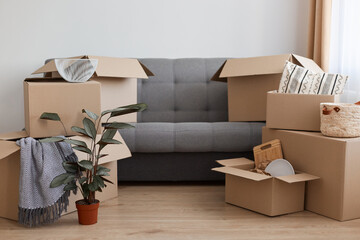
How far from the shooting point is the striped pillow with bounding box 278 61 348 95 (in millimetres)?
2311

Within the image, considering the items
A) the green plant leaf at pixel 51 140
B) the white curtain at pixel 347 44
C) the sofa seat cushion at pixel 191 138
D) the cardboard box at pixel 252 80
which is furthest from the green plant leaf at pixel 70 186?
the white curtain at pixel 347 44

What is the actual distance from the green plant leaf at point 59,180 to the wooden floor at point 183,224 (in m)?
0.22

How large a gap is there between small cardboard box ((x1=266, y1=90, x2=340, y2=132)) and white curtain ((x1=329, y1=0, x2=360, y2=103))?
65 centimetres

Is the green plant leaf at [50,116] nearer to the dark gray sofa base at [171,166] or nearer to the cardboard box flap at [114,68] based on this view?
the cardboard box flap at [114,68]

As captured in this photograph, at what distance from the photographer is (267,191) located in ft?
6.91

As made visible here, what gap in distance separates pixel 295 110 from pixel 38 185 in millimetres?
1298

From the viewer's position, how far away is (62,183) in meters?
1.88

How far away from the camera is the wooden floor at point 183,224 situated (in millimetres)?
1888

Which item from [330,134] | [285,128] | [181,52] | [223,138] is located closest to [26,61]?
[181,52]

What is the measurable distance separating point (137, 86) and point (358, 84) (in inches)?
56.9

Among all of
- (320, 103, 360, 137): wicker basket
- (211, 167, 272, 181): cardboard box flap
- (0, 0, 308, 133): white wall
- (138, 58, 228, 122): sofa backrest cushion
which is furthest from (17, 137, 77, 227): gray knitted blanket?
(0, 0, 308, 133): white wall

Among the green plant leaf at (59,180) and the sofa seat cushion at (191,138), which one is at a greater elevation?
the sofa seat cushion at (191,138)

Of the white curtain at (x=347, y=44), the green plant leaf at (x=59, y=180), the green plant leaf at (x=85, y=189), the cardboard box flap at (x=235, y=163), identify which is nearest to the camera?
the green plant leaf at (x=59, y=180)

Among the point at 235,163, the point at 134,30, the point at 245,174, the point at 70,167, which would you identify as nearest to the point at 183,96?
the point at 134,30
